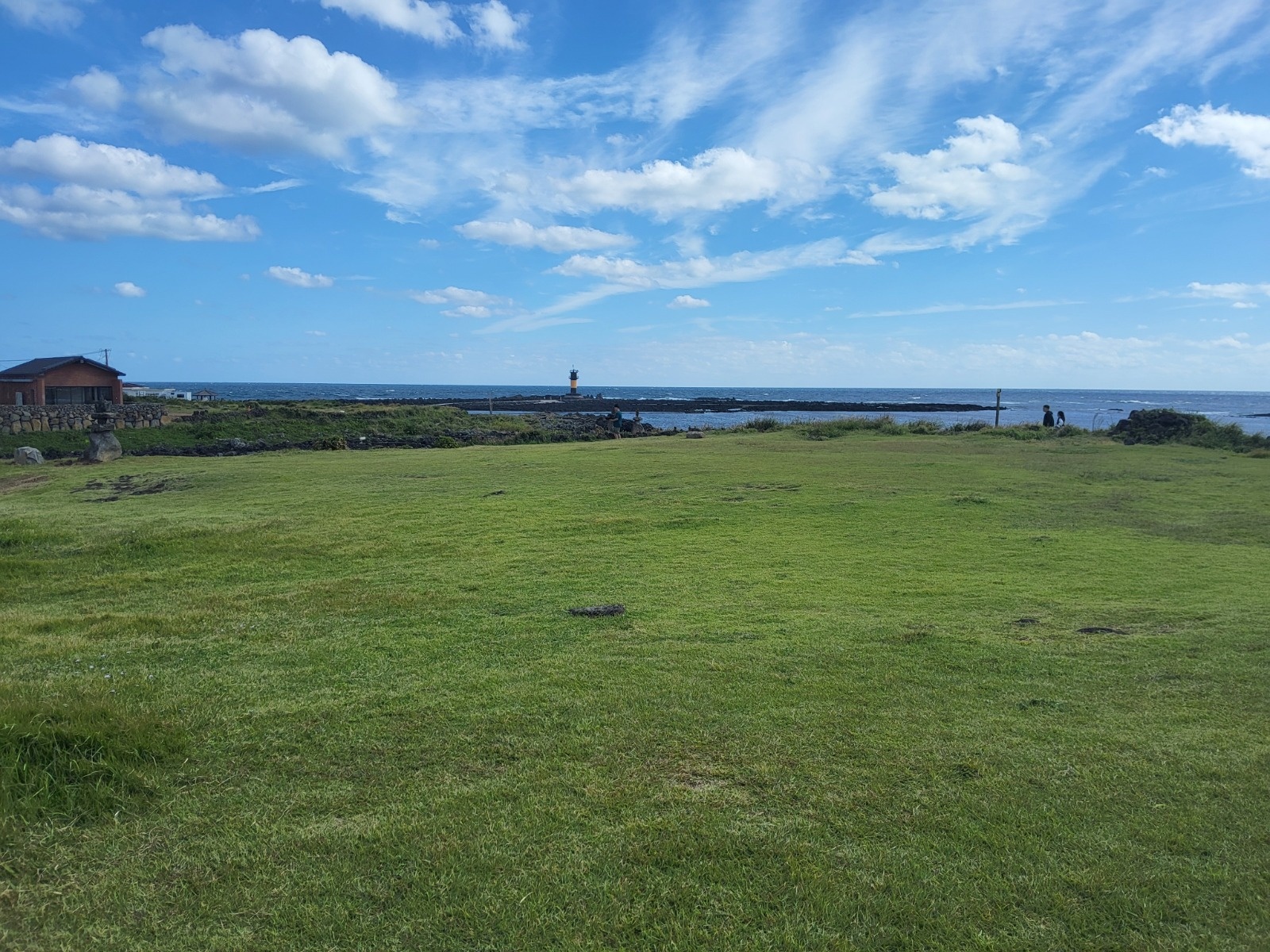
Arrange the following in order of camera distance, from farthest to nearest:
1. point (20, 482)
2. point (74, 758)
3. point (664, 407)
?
1. point (664, 407)
2. point (20, 482)
3. point (74, 758)

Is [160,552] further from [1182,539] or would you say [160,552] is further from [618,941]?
[1182,539]

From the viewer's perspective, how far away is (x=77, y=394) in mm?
33250

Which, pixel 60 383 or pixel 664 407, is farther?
pixel 664 407

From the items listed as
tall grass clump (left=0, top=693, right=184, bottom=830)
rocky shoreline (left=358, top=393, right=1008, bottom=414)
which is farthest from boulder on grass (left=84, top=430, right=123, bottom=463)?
rocky shoreline (left=358, top=393, right=1008, bottom=414)

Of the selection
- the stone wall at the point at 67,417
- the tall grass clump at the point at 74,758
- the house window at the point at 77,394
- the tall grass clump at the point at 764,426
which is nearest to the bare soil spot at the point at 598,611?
the tall grass clump at the point at 74,758

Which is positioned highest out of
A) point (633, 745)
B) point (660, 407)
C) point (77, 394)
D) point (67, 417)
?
point (660, 407)

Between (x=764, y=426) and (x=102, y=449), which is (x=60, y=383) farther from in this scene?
(x=764, y=426)

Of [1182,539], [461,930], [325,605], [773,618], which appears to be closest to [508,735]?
[461,930]

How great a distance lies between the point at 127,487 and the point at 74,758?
1388cm

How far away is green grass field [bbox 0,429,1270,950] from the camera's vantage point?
10.1 feet

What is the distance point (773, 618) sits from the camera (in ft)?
22.9

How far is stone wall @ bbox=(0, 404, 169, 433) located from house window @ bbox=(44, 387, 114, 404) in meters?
A: 1.63

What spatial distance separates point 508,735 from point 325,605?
12.3ft

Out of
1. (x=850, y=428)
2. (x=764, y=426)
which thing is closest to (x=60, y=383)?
(x=764, y=426)
